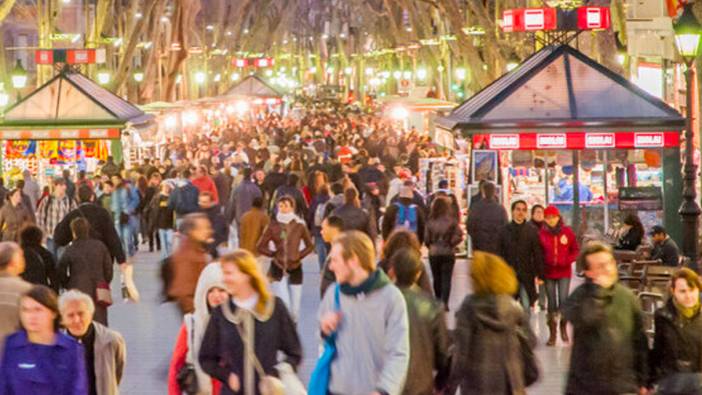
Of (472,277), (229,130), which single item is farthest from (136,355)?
(229,130)

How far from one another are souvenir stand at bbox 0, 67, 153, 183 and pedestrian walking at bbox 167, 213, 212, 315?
61.1ft

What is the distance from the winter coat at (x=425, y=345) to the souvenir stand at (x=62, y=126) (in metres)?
22.7

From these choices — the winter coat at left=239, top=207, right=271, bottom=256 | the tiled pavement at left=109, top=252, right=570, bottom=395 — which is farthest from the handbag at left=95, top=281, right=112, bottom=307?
the winter coat at left=239, top=207, right=271, bottom=256

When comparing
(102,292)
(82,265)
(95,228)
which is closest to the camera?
(82,265)

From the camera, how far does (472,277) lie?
904 centimetres

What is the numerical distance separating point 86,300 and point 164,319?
28.7 ft

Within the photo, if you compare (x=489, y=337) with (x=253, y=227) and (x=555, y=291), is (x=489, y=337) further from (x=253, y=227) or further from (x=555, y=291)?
(x=253, y=227)

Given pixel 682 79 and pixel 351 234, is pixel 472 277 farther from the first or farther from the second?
pixel 682 79

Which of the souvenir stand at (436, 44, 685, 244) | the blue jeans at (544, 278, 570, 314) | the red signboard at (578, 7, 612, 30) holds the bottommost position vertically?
the blue jeans at (544, 278, 570, 314)

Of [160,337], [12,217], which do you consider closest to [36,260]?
[160,337]

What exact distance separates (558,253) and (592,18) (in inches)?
404

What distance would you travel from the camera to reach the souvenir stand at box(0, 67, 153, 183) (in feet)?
103

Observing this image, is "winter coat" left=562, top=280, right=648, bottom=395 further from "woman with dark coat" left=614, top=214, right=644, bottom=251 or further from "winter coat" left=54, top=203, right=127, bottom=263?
"woman with dark coat" left=614, top=214, right=644, bottom=251

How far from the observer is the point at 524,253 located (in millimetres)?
15906
